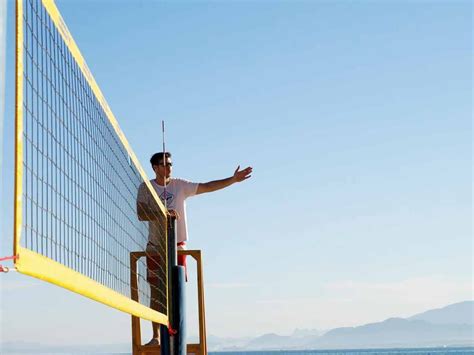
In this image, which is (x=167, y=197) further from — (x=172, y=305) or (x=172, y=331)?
(x=172, y=331)

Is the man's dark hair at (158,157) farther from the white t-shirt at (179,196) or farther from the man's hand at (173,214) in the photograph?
the man's hand at (173,214)

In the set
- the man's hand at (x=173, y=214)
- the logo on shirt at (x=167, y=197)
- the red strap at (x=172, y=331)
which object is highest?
the logo on shirt at (x=167, y=197)

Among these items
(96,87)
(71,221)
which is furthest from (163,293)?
(71,221)

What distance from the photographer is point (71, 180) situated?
565 cm

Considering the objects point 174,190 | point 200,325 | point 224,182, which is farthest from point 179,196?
point 200,325

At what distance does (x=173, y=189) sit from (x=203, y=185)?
0.34 metres

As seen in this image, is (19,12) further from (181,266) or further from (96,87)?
(181,266)

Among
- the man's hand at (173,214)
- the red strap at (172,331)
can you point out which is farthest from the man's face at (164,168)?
the red strap at (172,331)

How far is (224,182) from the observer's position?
9547mm

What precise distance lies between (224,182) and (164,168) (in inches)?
31.4

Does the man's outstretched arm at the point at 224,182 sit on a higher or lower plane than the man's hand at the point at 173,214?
higher

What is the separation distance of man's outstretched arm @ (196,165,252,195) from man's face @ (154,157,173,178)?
0.47 metres

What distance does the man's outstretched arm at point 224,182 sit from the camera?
9.45 metres

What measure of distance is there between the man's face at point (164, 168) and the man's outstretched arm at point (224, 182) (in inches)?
A: 18.7
